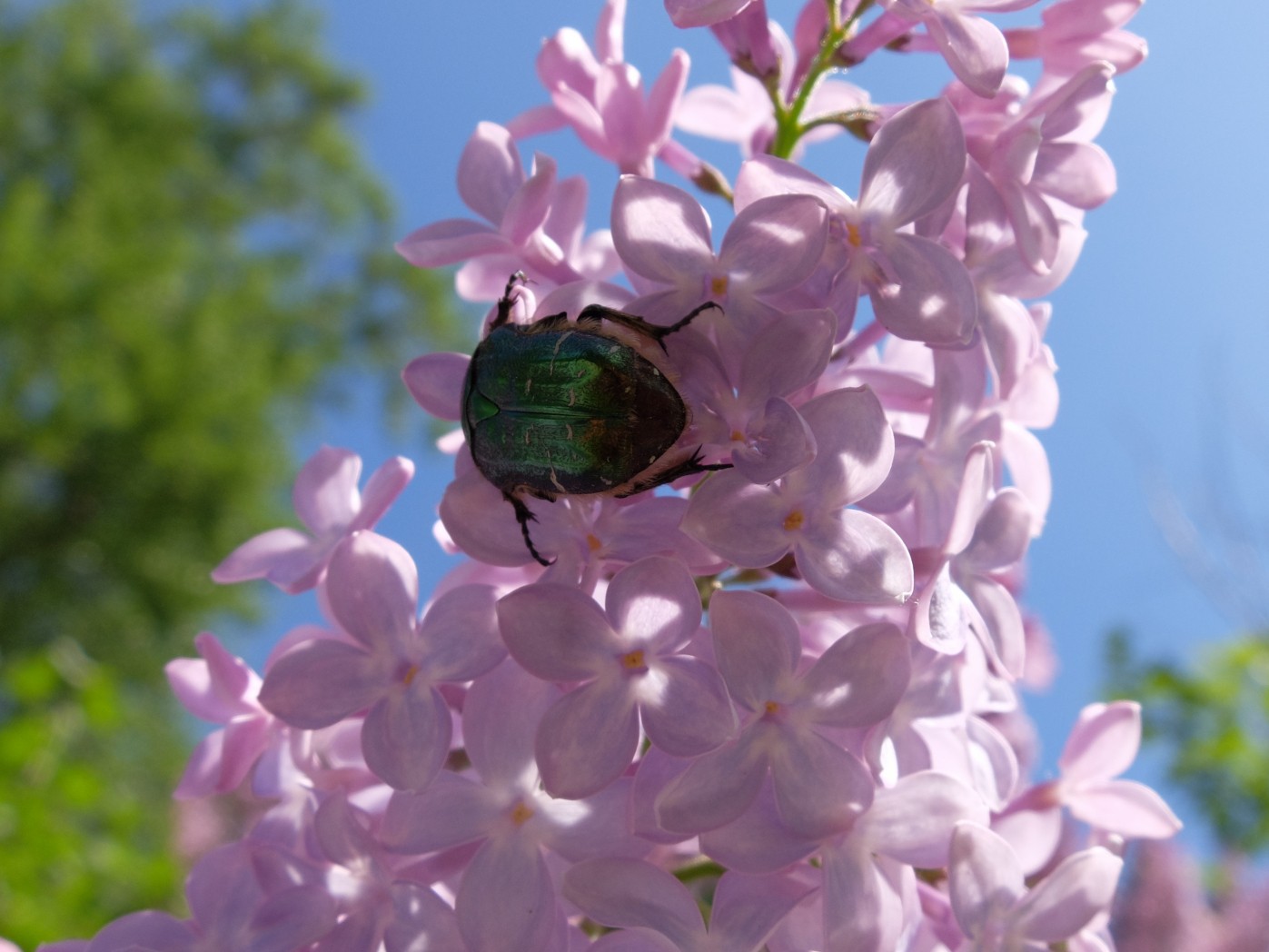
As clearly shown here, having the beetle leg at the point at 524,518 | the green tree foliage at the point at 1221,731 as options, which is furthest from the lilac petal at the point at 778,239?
the green tree foliage at the point at 1221,731

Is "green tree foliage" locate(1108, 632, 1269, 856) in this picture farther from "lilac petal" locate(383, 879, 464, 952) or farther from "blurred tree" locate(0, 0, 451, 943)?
"blurred tree" locate(0, 0, 451, 943)

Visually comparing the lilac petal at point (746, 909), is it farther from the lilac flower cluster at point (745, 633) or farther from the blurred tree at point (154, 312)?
the blurred tree at point (154, 312)

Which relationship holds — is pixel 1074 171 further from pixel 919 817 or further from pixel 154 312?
pixel 154 312

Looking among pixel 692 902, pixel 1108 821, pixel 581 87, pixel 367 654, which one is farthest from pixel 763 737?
pixel 581 87

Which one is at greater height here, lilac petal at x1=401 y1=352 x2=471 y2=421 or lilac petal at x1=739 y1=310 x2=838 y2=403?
lilac petal at x1=401 y1=352 x2=471 y2=421

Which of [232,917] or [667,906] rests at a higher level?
[232,917]

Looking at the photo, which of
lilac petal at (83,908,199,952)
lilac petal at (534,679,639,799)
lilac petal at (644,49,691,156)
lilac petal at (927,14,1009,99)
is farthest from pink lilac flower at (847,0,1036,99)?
lilac petal at (83,908,199,952)

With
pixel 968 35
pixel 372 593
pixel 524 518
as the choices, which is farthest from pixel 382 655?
pixel 968 35
